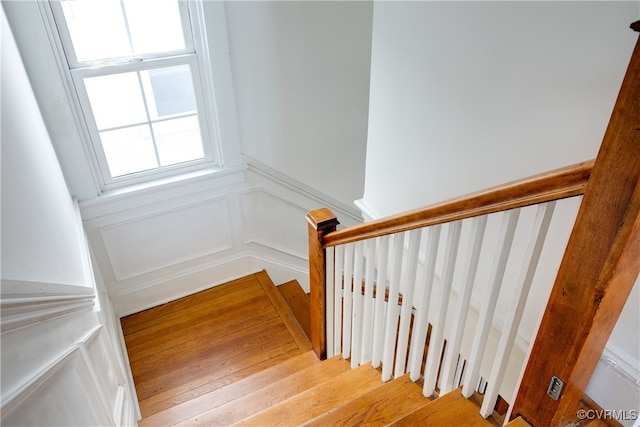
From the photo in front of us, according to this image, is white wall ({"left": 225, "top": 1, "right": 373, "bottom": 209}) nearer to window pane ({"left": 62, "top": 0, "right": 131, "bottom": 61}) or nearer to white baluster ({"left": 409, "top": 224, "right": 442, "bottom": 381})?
window pane ({"left": 62, "top": 0, "right": 131, "bottom": 61})

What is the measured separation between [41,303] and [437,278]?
4.79 ft

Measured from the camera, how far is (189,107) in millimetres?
2688

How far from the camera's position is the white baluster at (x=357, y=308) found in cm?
169

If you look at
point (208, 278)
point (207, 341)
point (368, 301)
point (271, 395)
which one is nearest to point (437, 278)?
point (368, 301)

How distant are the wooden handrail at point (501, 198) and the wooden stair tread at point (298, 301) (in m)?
1.84

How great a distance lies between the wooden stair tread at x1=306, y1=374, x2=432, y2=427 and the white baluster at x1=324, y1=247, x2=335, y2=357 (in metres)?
0.54

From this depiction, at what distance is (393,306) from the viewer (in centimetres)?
154

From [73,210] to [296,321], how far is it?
1474 mm

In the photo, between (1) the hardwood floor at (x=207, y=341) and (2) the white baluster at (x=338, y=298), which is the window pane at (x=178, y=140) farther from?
(2) the white baluster at (x=338, y=298)

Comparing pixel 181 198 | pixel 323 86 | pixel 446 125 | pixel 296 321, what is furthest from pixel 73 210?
pixel 446 125

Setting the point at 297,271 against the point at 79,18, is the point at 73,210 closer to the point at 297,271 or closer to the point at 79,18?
the point at 79,18

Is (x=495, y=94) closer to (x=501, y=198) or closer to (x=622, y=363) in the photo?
(x=501, y=198)

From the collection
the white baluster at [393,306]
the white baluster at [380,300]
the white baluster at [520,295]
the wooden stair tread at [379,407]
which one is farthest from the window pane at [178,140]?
the white baluster at [520,295]

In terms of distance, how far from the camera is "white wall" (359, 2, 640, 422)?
119 cm
